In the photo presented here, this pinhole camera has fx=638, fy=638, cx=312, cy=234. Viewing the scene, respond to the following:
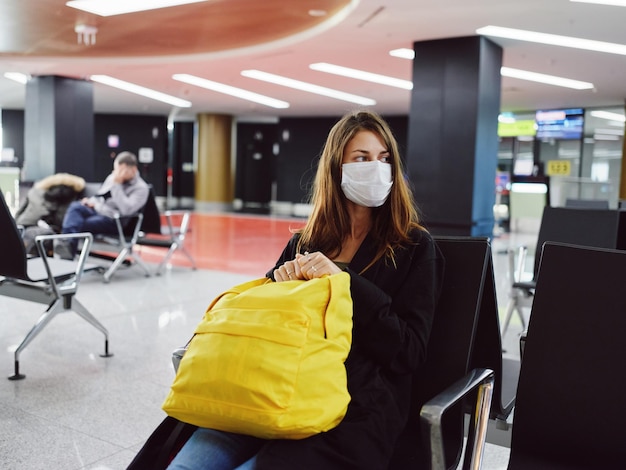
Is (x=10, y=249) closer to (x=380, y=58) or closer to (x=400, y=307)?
(x=400, y=307)

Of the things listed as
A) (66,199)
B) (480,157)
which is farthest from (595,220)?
(66,199)

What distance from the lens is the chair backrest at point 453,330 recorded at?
178 centimetres

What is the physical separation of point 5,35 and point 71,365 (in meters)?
7.55

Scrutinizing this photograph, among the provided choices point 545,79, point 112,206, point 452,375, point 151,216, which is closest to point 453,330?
point 452,375

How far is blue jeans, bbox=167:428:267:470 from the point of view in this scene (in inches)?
55.6

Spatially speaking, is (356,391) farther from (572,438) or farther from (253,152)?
(253,152)

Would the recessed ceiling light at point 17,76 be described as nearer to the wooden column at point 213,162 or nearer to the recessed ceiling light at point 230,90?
the recessed ceiling light at point 230,90

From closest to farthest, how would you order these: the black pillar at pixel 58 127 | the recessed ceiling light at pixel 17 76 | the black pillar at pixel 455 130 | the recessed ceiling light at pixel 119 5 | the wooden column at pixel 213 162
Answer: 1. the recessed ceiling light at pixel 119 5
2. the black pillar at pixel 455 130
3. the black pillar at pixel 58 127
4. the recessed ceiling light at pixel 17 76
5. the wooden column at pixel 213 162

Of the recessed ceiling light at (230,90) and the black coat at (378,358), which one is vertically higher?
the recessed ceiling light at (230,90)

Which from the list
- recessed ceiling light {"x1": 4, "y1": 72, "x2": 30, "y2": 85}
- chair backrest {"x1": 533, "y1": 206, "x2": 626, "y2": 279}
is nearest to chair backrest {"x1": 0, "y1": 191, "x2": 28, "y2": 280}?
chair backrest {"x1": 533, "y1": 206, "x2": 626, "y2": 279}

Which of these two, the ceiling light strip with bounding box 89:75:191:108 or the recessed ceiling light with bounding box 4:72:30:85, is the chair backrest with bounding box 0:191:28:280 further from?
the recessed ceiling light with bounding box 4:72:30:85

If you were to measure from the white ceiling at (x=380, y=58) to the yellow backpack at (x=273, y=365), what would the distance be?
5692 mm

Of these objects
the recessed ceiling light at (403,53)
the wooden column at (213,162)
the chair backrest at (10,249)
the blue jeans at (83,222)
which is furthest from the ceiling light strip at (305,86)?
the chair backrest at (10,249)

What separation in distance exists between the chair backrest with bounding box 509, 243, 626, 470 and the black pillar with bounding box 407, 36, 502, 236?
675 cm
